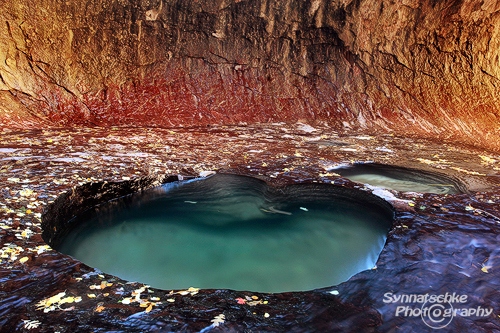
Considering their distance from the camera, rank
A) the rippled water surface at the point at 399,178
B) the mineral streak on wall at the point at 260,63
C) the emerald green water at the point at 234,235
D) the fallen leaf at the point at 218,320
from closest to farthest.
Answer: the fallen leaf at the point at 218,320, the emerald green water at the point at 234,235, the rippled water surface at the point at 399,178, the mineral streak on wall at the point at 260,63

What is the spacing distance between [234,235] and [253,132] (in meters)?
4.51

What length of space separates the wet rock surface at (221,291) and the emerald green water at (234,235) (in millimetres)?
239

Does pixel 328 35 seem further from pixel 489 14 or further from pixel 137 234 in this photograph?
pixel 137 234

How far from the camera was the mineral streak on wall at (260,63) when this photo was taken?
344 inches

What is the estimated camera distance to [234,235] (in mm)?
4027

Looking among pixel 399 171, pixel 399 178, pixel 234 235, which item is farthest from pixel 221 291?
pixel 399 171

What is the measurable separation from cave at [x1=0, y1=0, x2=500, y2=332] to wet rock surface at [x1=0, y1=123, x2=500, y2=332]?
0.02 m

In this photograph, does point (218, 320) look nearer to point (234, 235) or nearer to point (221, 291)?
point (221, 291)

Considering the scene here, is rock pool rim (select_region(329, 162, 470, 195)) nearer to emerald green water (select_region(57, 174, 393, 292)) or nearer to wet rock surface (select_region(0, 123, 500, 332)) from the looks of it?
wet rock surface (select_region(0, 123, 500, 332))

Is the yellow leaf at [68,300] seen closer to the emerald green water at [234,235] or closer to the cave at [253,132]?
the cave at [253,132]

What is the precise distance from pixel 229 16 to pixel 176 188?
6.83 metres

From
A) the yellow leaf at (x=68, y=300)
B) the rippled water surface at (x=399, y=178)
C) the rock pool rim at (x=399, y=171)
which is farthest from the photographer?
the rock pool rim at (x=399, y=171)

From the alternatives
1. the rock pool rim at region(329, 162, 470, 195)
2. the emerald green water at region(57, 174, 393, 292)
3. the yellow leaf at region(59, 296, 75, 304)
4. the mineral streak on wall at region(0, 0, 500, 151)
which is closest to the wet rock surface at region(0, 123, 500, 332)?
the yellow leaf at region(59, 296, 75, 304)

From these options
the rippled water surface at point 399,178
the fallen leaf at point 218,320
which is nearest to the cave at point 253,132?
the fallen leaf at point 218,320
